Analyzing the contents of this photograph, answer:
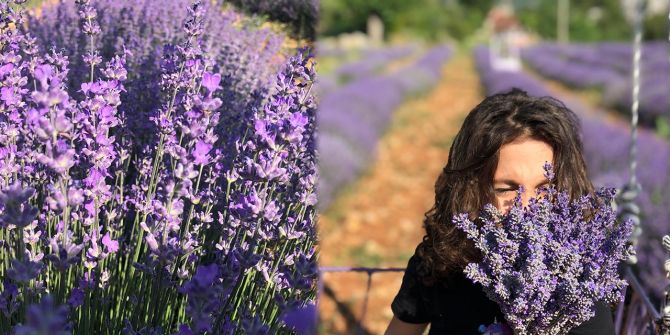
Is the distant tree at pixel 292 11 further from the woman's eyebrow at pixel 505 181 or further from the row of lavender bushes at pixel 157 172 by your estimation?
the woman's eyebrow at pixel 505 181

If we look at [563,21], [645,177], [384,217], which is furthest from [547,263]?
[563,21]

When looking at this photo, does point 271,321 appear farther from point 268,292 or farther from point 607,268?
point 607,268

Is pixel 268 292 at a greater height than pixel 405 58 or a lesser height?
greater

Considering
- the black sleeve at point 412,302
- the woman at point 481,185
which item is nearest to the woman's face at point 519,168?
the woman at point 481,185

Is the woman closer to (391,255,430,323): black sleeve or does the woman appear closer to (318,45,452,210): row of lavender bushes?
(391,255,430,323): black sleeve

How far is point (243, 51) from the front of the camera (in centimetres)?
142

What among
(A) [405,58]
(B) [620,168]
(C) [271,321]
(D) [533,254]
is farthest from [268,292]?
(A) [405,58]

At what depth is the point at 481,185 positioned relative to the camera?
1443 millimetres

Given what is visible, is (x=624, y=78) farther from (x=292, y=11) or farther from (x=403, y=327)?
(x=292, y=11)

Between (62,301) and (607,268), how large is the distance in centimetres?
84

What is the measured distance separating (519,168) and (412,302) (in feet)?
1.41

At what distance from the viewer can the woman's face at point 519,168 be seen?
4.44 feet

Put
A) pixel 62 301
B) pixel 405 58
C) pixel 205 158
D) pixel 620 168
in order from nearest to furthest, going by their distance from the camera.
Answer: pixel 205 158 < pixel 62 301 < pixel 620 168 < pixel 405 58

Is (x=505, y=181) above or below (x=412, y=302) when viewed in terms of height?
above
